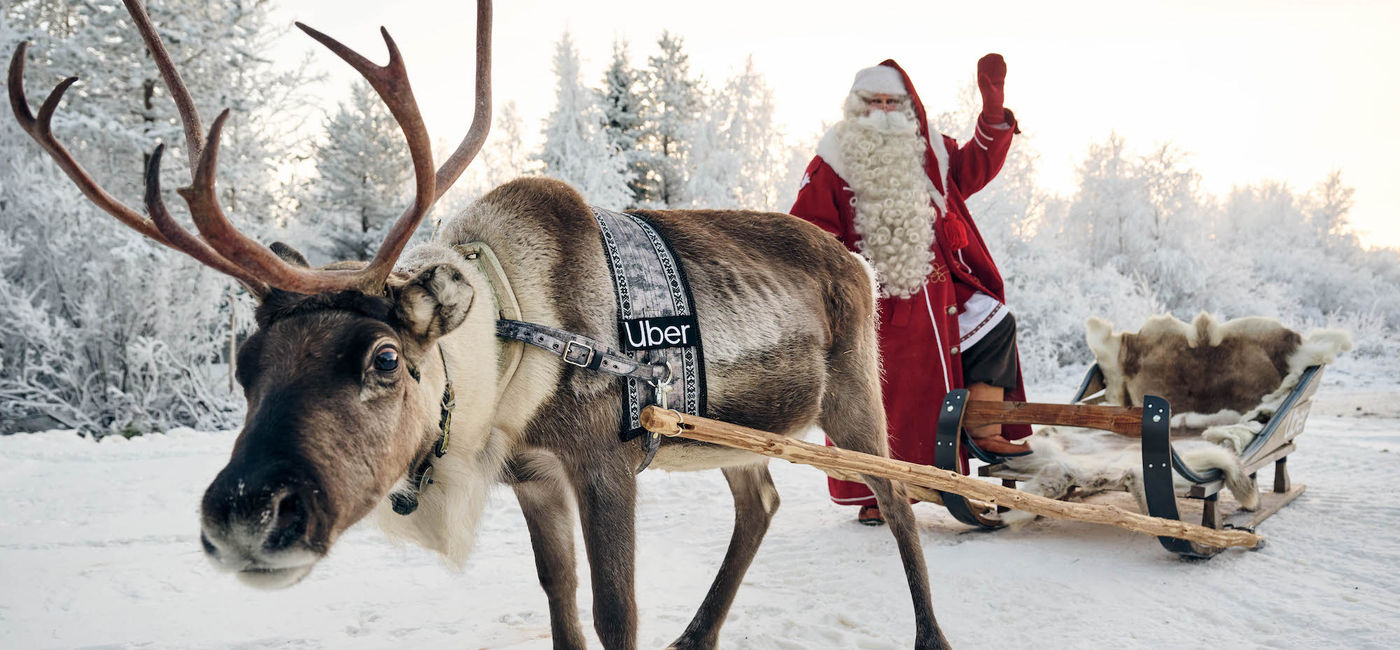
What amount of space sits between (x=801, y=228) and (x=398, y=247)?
1721 millimetres

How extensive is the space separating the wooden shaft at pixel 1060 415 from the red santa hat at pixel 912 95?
39.5 inches

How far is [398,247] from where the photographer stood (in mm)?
2051

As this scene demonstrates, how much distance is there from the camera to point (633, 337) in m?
2.44

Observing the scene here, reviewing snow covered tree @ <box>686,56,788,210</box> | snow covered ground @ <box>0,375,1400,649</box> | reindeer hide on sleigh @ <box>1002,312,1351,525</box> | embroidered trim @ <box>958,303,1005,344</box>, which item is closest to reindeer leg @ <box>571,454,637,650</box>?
snow covered ground @ <box>0,375,1400,649</box>

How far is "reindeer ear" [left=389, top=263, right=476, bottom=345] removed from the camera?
6.52ft

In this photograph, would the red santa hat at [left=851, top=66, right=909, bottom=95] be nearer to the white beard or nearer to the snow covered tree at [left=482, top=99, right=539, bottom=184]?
the white beard

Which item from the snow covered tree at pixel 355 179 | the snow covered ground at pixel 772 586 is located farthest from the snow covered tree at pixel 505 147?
the snow covered ground at pixel 772 586

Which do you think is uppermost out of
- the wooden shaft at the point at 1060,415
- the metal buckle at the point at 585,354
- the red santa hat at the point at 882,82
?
the red santa hat at the point at 882,82

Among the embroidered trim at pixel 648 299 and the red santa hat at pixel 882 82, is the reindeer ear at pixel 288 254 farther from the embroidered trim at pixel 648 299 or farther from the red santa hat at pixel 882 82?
the red santa hat at pixel 882 82

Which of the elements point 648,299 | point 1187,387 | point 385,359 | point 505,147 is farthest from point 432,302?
point 505,147

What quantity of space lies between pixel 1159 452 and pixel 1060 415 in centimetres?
50

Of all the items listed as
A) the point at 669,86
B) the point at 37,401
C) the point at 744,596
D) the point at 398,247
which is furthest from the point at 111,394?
the point at 669,86

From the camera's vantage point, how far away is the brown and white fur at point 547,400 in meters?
1.73

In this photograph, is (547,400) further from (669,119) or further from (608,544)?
(669,119)
